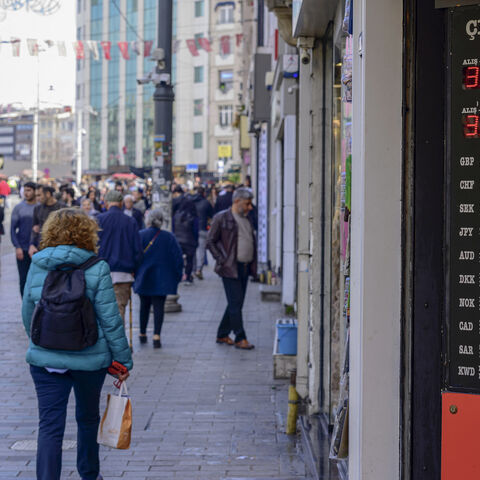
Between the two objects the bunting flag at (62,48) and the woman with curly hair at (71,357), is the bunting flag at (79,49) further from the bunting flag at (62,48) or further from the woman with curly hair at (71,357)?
the woman with curly hair at (71,357)

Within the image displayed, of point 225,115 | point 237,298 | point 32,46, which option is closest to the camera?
point 237,298

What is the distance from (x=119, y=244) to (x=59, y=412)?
16.6ft

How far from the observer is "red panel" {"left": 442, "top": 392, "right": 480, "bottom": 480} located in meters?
3.15

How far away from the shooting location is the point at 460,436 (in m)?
3.18

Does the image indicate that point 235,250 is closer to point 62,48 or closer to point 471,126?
point 471,126

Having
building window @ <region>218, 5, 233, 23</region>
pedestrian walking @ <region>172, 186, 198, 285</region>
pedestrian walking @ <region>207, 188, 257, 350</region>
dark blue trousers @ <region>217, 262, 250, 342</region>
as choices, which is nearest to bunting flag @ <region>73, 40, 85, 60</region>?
pedestrian walking @ <region>172, 186, 198, 285</region>

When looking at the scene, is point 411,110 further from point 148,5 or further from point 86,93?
point 86,93

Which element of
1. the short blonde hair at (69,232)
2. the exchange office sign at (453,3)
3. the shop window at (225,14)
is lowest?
the short blonde hair at (69,232)

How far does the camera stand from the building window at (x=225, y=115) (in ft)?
244

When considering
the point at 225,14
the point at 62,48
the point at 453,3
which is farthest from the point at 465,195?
the point at 225,14

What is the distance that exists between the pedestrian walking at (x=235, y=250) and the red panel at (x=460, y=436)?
746 cm

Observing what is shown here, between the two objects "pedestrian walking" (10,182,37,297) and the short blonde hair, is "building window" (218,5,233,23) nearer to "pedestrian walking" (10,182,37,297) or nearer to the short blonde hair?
"pedestrian walking" (10,182,37,297)

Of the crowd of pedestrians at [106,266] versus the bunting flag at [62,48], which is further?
the bunting flag at [62,48]

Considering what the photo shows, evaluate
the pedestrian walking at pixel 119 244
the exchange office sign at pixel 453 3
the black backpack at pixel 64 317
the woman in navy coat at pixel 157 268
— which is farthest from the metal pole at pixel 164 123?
the exchange office sign at pixel 453 3
